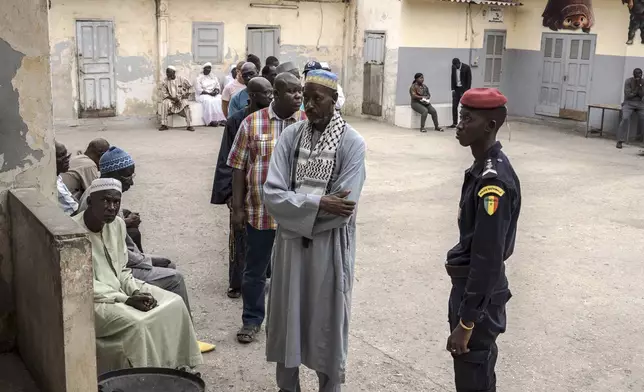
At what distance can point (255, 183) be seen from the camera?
15.3ft

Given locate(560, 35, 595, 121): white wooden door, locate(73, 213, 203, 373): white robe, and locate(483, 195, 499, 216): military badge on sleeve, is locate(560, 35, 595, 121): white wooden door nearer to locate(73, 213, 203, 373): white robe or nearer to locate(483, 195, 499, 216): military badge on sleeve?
locate(73, 213, 203, 373): white robe

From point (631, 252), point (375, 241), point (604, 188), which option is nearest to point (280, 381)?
point (375, 241)

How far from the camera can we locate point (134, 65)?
15.4m

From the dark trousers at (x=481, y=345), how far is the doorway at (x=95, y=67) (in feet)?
43.2

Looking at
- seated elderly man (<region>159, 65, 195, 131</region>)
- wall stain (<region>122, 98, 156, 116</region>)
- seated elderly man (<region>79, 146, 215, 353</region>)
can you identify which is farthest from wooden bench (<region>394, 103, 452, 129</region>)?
seated elderly man (<region>79, 146, 215, 353</region>)

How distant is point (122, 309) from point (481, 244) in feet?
6.19

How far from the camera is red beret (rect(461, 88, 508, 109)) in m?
3.01

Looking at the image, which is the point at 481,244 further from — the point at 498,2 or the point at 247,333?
the point at 498,2

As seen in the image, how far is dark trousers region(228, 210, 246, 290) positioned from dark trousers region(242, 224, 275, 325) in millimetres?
513

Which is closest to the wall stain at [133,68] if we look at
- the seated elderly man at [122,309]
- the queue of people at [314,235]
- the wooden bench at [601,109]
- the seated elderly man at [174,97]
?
the seated elderly man at [174,97]

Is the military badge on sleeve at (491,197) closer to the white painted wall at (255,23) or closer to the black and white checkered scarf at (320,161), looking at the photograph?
the black and white checkered scarf at (320,161)

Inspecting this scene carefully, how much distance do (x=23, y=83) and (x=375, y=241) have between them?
4.20 m

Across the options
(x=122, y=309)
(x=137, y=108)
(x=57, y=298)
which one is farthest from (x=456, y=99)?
(x=57, y=298)

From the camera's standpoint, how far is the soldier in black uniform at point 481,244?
292 cm
